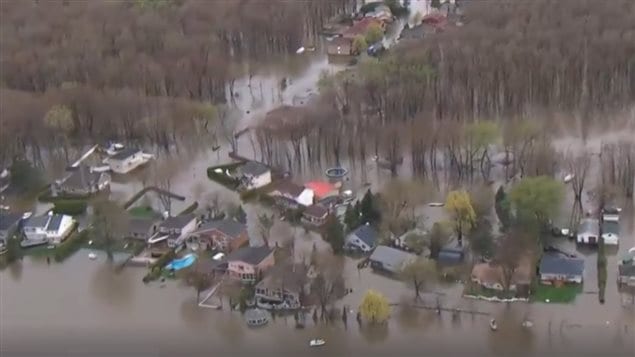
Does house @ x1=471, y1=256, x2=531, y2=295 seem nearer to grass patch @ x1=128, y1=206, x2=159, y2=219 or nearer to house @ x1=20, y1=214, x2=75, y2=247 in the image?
grass patch @ x1=128, y1=206, x2=159, y2=219

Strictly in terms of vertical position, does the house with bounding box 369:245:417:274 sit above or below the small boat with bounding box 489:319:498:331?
above

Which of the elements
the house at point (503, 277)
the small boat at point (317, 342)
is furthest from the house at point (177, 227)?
the house at point (503, 277)

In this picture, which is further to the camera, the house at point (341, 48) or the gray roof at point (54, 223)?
the house at point (341, 48)

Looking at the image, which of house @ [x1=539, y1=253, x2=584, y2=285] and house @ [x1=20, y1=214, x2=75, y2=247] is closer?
house @ [x1=539, y1=253, x2=584, y2=285]

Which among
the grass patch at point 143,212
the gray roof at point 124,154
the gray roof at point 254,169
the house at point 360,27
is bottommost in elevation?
the grass patch at point 143,212

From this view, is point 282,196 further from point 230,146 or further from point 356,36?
point 356,36

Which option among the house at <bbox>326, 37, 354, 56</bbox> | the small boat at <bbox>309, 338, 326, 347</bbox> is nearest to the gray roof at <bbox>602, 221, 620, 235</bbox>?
the small boat at <bbox>309, 338, 326, 347</bbox>

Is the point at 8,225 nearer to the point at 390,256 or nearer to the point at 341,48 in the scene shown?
the point at 390,256

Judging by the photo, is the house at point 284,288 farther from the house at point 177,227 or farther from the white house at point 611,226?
the white house at point 611,226
